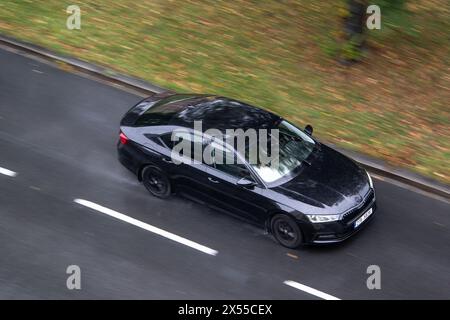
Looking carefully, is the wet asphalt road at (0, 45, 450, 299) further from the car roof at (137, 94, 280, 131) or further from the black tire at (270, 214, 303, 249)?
the car roof at (137, 94, 280, 131)

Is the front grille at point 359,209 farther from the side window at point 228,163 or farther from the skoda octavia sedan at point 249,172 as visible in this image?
the side window at point 228,163

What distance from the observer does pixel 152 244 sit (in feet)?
36.8

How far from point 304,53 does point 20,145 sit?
7.11m

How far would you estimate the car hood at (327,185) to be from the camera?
36.3ft

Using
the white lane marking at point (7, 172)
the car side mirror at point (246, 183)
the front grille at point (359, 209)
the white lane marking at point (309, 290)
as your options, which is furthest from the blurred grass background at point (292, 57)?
the white lane marking at point (7, 172)

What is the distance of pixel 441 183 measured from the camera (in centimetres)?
1306

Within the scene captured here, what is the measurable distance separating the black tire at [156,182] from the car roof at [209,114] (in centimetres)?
83

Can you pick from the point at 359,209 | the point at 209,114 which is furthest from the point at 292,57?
the point at 359,209

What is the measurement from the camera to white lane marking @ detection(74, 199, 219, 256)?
36.7 feet

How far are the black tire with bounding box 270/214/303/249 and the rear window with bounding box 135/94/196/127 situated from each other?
260cm

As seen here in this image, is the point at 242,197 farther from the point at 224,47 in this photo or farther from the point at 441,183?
the point at 224,47

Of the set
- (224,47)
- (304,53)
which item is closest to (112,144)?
(224,47)

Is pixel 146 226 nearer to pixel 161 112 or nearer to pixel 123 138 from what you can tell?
pixel 123 138

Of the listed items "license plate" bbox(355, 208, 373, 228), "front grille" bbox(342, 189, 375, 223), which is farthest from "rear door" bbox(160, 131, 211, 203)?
"license plate" bbox(355, 208, 373, 228)
